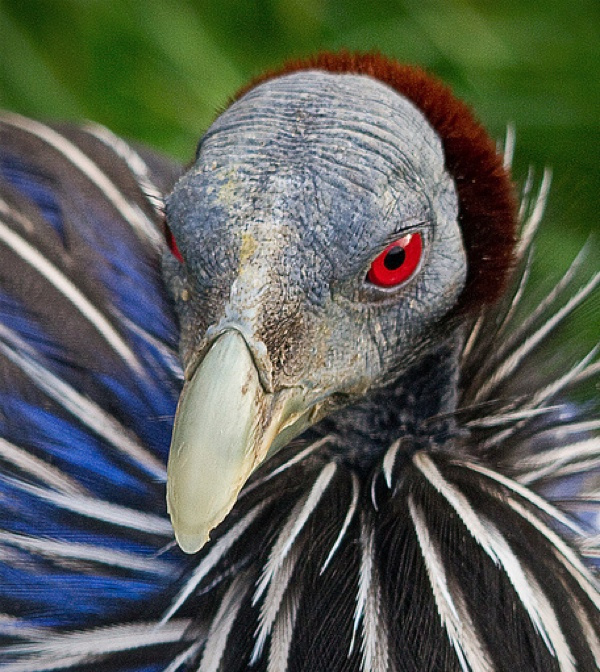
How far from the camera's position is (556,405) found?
1.16 metres

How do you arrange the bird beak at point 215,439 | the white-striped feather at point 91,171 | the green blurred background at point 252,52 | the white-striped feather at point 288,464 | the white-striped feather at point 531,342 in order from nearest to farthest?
the bird beak at point 215,439
the white-striped feather at point 288,464
the white-striped feather at point 531,342
the white-striped feather at point 91,171
the green blurred background at point 252,52

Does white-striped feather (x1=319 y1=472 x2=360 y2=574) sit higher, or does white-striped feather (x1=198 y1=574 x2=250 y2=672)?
white-striped feather (x1=319 y1=472 x2=360 y2=574)


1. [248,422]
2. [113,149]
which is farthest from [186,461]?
[113,149]

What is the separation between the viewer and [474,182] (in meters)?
1.05

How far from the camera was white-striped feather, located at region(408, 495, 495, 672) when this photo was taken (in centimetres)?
99

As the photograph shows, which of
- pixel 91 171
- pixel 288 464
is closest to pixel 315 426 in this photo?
pixel 288 464

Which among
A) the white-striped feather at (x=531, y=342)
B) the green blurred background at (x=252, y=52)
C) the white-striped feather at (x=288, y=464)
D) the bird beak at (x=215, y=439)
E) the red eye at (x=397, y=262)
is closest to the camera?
the bird beak at (x=215, y=439)

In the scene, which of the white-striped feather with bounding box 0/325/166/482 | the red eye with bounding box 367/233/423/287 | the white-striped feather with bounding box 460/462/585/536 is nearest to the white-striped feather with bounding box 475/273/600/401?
the white-striped feather with bounding box 460/462/585/536

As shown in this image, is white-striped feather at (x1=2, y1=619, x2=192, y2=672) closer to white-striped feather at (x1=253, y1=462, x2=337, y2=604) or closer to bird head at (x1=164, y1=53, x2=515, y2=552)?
white-striped feather at (x1=253, y1=462, x2=337, y2=604)

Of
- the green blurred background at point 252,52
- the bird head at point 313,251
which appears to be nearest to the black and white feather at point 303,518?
the bird head at point 313,251

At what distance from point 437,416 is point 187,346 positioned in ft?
0.87

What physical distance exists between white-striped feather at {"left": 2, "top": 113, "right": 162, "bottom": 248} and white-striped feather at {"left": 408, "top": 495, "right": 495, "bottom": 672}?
488 millimetres

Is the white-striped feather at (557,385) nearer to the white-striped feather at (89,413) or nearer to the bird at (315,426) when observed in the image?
the bird at (315,426)

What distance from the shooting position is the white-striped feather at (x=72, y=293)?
1177 mm
